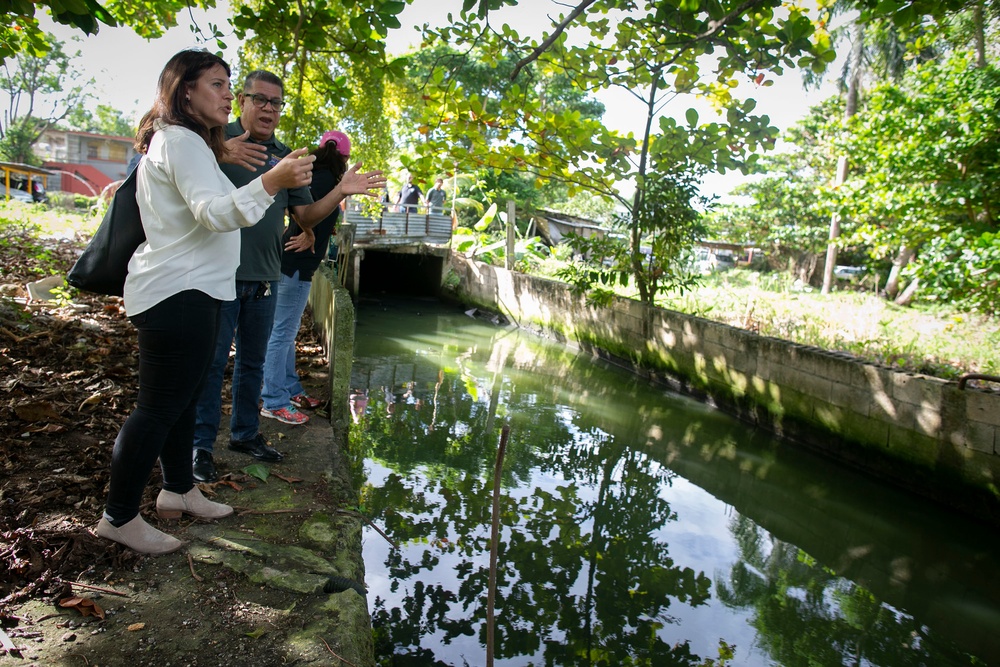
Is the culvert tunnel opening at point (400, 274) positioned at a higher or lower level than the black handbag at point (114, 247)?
lower

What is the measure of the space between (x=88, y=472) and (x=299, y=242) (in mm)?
1599

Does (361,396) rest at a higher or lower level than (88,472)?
lower

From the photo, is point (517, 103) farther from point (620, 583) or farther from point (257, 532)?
point (257, 532)

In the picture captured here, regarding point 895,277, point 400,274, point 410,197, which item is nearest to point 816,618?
point 895,277

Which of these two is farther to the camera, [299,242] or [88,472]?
[299,242]

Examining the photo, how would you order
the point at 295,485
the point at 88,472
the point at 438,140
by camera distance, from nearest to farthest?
the point at 88,472 < the point at 295,485 < the point at 438,140

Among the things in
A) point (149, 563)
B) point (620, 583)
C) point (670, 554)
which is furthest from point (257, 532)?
point (670, 554)

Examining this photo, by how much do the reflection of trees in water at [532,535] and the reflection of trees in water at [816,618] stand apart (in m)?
0.34

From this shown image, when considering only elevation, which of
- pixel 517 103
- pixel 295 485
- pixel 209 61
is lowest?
pixel 295 485

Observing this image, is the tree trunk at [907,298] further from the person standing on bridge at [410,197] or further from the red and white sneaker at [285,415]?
the red and white sneaker at [285,415]

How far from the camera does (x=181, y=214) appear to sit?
7.95ft

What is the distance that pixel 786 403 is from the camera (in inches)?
295

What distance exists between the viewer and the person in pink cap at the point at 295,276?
418 centimetres

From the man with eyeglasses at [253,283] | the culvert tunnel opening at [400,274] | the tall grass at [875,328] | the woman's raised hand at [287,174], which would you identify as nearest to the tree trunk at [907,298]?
the tall grass at [875,328]
